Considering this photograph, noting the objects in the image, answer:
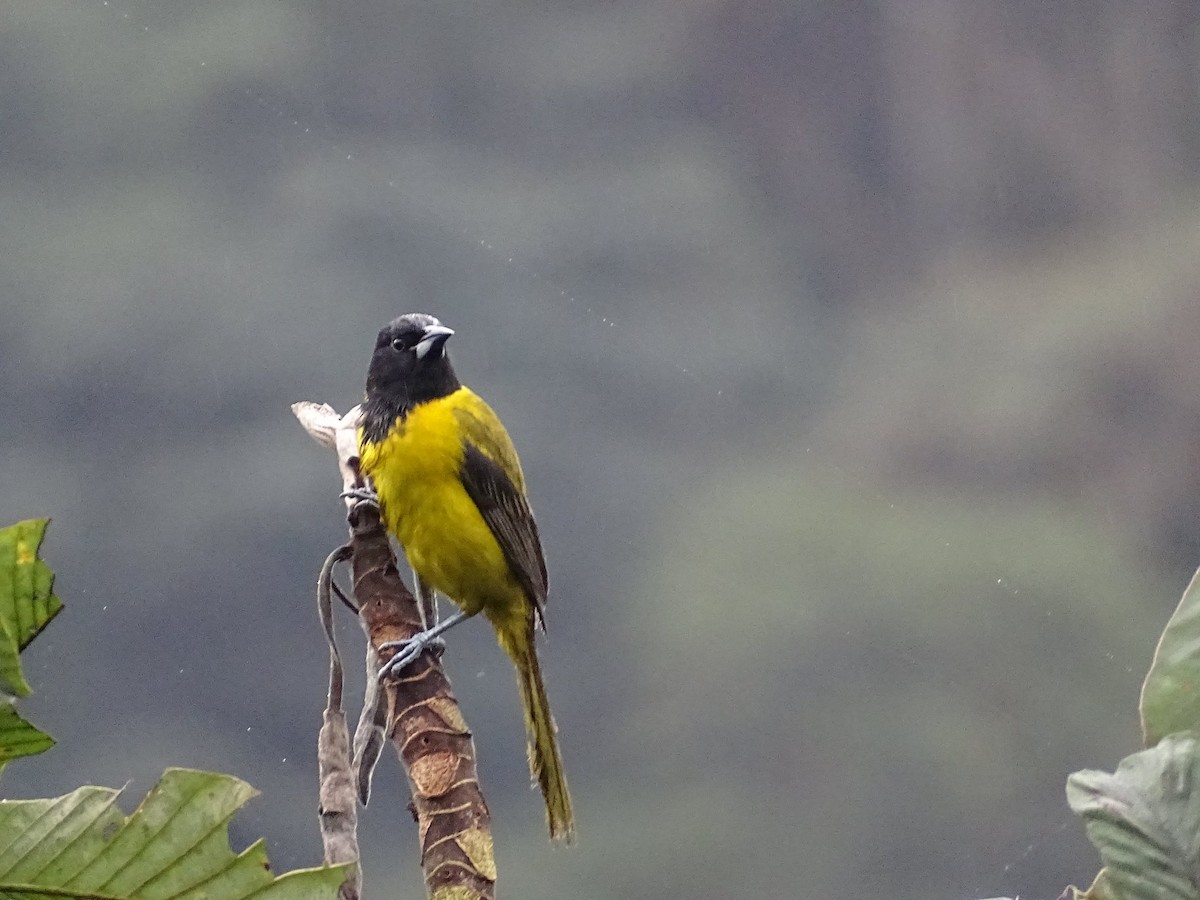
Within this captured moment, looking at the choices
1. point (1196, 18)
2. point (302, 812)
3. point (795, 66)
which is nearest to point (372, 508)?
point (302, 812)

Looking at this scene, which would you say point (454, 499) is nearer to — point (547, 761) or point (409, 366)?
point (409, 366)

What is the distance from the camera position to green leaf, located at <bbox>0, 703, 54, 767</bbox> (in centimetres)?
58

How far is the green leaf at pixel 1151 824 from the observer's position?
2.11ft

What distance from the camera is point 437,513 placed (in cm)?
153

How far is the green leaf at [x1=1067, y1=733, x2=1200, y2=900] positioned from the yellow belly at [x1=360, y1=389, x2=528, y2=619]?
3.11 ft

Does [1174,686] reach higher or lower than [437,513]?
lower

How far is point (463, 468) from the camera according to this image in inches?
61.1

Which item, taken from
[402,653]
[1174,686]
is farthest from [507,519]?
[1174,686]

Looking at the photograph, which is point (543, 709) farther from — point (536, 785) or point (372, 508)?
point (372, 508)

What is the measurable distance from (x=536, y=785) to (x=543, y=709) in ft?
0.27

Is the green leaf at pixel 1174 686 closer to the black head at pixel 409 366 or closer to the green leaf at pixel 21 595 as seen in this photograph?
the green leaf at pixel 21 595

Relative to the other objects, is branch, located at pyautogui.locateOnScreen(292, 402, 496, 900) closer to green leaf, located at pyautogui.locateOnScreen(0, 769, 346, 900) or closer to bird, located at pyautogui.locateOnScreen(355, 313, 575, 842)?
green leaf, located at pyautogui.locateOnScreen(0, 769, 346, 900)

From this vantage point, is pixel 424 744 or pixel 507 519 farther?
pixel 507 519

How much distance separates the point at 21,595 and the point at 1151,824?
0.54 metres
